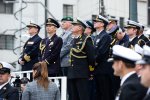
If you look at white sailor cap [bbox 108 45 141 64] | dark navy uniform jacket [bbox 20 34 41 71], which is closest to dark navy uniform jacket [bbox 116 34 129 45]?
dark navy uniform jacket [bbox 20 34 41 71]

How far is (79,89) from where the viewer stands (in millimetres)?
11477

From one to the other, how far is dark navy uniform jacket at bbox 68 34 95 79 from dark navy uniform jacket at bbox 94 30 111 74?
0.33 meters

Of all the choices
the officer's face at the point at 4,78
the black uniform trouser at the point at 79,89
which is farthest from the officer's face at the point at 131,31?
the officer's face at the point at 4,78

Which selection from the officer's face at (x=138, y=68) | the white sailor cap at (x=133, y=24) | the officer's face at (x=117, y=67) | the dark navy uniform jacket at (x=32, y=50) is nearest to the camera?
the officer's face at (x=138, y=68)

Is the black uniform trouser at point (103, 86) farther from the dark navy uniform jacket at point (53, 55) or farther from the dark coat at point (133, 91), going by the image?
the dark coat at point (133, 91)

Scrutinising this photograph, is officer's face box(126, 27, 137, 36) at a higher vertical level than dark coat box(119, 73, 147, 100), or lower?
higher

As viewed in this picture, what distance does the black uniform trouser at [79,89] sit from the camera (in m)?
11.5

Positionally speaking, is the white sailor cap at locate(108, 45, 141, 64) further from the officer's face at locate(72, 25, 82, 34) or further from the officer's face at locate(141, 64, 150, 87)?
the officer's face at locate(72, 25, 82, 34)

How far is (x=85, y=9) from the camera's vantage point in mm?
38219

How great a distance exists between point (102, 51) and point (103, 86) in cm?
69

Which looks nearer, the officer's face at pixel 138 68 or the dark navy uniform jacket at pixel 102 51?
the officer's face at pixel 138 68

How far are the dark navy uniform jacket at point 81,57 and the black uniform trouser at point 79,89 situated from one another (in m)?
0.09

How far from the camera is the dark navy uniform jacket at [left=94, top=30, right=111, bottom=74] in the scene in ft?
39.3

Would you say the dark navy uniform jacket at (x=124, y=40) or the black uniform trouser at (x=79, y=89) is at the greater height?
the dark navy uniform jacket at (x=124, y=40)
